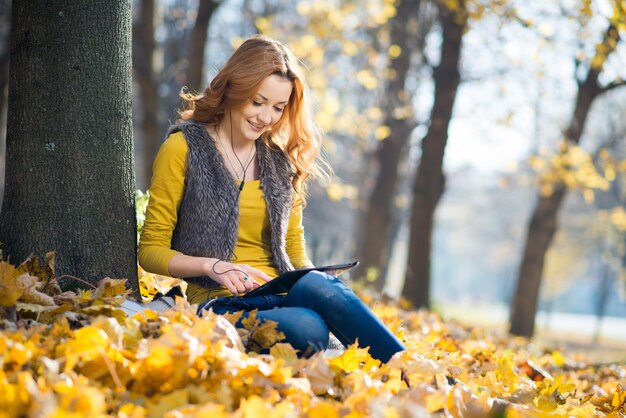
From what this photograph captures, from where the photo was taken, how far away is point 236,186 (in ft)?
11.2

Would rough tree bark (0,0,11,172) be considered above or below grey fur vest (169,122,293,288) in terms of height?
above

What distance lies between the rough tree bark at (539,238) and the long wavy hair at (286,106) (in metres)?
8.69

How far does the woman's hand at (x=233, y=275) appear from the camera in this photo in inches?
118

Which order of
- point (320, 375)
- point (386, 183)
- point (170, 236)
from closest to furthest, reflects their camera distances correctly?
point (320, 375) → point (170, 236) → point (386, 183)

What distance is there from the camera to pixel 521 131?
71.3 ft

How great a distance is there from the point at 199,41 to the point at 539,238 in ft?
21.1

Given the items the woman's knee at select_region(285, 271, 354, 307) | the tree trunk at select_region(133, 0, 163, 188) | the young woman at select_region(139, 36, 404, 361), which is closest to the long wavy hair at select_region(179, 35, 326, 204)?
the young woman at select_region(139, 36, 404, 361)

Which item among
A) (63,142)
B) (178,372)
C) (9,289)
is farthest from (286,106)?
(178,372)

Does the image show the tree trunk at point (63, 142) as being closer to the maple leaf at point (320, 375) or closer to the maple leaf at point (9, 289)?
the maple leaf at point (9, 289)

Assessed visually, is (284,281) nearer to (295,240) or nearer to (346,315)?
(346,315)

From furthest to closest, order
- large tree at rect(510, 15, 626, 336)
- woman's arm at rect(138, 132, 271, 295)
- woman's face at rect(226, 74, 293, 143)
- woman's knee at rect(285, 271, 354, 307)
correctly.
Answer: large tree at rect(510, 15, 626, 336) < woman's face at rect(226, 74, 293, 143) < woman's arm at rect(138, 132, 271, 295) < woman's knee at rect(285, 271, 354, 307)

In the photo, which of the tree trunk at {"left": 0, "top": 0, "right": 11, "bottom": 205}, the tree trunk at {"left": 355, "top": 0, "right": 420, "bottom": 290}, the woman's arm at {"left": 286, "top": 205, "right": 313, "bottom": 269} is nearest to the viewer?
the woman's arm at {"left": 286, "top": 205, "right": 313, "bottom": 269}

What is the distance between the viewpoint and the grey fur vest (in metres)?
3.27

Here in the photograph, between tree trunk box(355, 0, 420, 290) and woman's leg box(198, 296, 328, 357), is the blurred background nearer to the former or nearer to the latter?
tree trunk box(355, 0, 420, 290)
